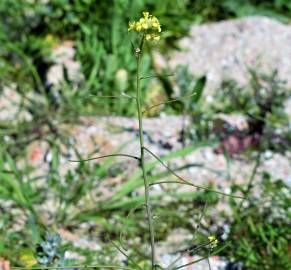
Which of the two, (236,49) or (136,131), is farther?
(236,49)

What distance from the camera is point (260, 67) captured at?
5.36 m

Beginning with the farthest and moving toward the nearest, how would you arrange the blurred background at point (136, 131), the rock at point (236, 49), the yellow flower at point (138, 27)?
the rock at point (236, 49) < the blurred background at point (136, 131) < the yellow flower at point (138, 27)

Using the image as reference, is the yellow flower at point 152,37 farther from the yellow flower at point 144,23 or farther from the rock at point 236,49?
the rock at point 236,49

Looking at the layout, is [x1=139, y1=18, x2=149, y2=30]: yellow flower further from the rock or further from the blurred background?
the rock

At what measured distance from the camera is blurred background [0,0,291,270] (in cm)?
340

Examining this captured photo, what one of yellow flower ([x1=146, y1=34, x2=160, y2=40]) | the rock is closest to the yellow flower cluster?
yellow flower ([x1=146, y1=34, x2=160, y2=40])

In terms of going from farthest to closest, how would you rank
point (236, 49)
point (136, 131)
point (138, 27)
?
1. point (236, 49)
2. point (136, 131)
3. point (138, 27)

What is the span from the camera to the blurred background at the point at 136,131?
3404mm

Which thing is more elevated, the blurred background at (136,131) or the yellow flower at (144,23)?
the blurred background at (136,131)

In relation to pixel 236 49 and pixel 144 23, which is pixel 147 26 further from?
pixel 236 49

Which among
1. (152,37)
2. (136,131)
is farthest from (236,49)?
(152,37)

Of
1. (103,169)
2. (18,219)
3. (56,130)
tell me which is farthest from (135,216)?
(56,130)

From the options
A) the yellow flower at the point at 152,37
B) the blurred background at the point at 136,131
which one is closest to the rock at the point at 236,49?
the blurred background at the point at 136,131

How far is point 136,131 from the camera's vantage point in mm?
4344
